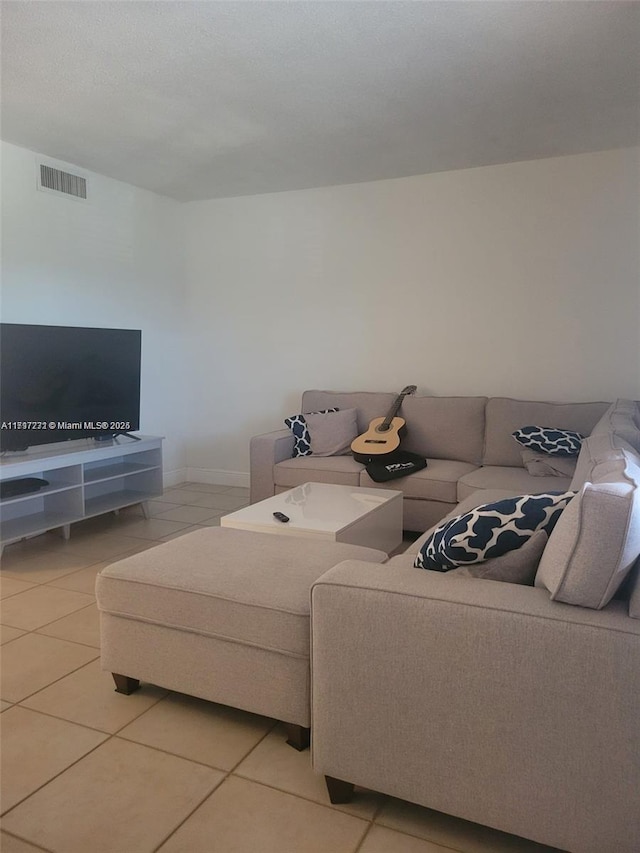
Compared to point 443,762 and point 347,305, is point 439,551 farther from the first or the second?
point 347,305

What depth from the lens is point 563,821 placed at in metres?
1.35

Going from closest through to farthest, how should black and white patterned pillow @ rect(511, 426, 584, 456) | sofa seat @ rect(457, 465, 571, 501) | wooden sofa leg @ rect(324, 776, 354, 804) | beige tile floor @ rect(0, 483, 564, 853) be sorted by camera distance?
1. beige tile floor @ rect(0, 483, 564, 853)
2. wooden sofa leg @ rect(324, 776, 354, 804)
3. sofa seat @ rect(457, 465, 571, 501)
4. black and white patterned pillow @ rect(511, 426, 584, 456)

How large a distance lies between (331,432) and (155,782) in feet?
9.11

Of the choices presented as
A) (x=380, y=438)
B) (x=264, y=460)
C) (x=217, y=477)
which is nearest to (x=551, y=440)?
(x=380, y=438)

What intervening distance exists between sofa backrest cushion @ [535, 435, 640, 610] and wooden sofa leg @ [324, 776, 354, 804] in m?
0.74

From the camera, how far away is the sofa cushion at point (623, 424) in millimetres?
2393

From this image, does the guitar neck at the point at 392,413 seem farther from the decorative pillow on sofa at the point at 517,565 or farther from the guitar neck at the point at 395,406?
the decorative pillow on sofa at the point at 517,565

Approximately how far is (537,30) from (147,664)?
8.84ft

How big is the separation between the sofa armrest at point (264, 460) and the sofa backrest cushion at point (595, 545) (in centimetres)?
285

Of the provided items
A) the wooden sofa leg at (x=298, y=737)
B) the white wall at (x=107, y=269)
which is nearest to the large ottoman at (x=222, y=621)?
the wooden sofa leg at (x=298, y=737)

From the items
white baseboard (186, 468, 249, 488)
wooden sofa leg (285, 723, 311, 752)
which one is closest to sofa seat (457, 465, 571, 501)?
wooden sofa leg (285, 723, 311, 752)

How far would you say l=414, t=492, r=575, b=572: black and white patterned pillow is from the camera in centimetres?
157

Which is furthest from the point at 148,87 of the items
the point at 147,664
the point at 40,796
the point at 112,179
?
the point at 40,796

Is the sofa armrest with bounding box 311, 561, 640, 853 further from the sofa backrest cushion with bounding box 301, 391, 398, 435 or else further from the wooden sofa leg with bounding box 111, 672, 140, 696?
the sofa backrest cushion with bounding box 301, 391, 398, 435
